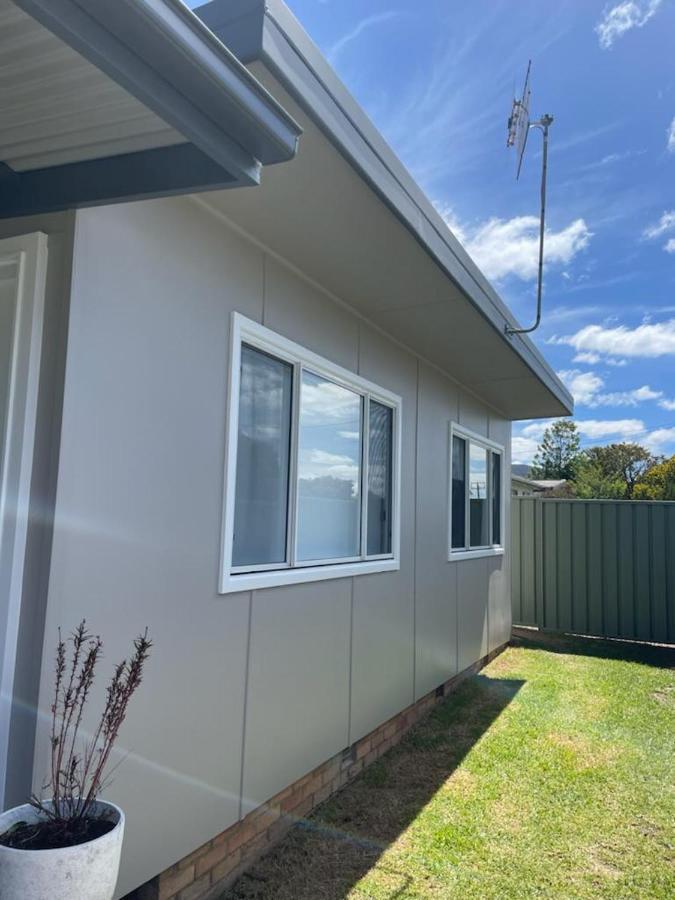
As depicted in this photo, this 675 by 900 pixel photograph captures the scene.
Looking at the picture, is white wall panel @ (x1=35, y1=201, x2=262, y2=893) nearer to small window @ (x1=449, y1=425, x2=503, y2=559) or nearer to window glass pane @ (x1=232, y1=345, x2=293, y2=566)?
window glass pane @ (x1=232, y1=345, x2=293, y2=566)

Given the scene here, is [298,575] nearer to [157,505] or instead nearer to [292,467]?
[292,467]

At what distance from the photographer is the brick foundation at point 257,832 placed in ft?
8.77

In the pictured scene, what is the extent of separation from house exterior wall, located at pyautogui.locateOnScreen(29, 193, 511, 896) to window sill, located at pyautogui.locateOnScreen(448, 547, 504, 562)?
7.95 ft

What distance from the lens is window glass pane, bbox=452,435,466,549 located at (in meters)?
6.56

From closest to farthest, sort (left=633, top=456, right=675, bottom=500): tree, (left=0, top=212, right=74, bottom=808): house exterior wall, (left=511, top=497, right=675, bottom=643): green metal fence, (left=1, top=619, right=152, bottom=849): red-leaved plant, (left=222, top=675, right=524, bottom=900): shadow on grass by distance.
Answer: (left=1, top=619, right=152, bottom=849): red-leaved plant < (left=0, top=212, right=74, bottom=808): house exterior wall < (left=222, top=675, right=524, bottom=900): shadow on grass < (left=511, top=497, right=675, bottom=643): green metal fence < (left=633, top=456, right=675, bottom=500): tree

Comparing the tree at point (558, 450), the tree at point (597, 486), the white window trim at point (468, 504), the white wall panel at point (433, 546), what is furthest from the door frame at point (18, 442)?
the tree at point (558, 450)

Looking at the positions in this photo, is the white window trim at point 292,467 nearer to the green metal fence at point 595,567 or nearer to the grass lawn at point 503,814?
the grass lawn at point 503,814

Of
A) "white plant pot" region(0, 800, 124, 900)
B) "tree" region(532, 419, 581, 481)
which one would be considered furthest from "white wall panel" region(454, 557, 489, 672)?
"tree" region(532, 419, 581, 481)

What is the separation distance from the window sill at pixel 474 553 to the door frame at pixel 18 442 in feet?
15.1

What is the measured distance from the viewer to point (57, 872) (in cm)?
164

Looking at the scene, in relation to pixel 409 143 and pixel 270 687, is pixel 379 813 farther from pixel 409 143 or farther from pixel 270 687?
pixel 409 143

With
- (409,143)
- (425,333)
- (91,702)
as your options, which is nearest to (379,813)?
(91,702)

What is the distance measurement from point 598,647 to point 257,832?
6.83 m

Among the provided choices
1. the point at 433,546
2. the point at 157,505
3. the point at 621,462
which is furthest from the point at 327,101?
the point at 621,462
